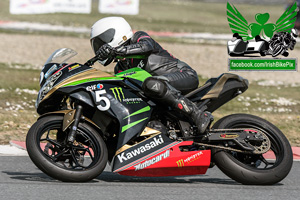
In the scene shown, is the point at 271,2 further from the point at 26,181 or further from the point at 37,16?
the point at 26,181

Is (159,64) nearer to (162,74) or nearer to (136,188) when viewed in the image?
(162,74)

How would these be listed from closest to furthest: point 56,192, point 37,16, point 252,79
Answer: point 56,192 → point 252,79 → point 37,16

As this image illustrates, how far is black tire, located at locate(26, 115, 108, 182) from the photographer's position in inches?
213

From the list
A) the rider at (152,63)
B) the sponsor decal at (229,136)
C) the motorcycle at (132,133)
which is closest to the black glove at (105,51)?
the rider at (152,63)

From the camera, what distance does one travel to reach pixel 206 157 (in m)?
5.76

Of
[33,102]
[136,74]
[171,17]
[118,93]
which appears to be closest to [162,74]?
[136,74]

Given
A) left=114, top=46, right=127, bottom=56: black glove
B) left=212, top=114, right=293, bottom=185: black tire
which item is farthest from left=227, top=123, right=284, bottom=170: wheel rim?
left=114, top=46, right=127, bottom=56: black glove

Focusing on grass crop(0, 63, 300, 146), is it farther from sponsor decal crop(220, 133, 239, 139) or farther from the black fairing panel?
sponsor decal crop(220, 133, 239, 139)

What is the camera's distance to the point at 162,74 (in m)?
6.04

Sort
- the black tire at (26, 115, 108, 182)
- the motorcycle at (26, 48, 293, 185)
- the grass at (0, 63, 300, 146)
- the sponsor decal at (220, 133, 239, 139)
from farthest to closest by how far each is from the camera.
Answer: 1. the grass at (0, 63, 300, 146)
2. the sponsor decal at (220, 133, 239, 139)
3. the motorcycle at (26, 48, 293, 185)
4. the black tire at (26, 115, 108, 182)

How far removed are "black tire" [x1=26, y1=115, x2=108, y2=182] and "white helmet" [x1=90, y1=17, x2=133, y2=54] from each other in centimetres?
90

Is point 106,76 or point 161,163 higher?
point 106,76

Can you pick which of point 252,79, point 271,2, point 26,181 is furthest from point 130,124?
point 271,2

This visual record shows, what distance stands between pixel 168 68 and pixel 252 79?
34.7ft
